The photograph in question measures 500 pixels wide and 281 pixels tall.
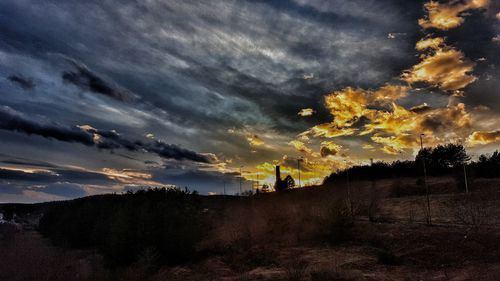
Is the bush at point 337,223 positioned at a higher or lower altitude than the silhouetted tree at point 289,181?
lower

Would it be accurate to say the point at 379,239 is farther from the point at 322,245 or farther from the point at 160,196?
the point at 160,196

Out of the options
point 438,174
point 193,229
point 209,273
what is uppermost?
point 438,174

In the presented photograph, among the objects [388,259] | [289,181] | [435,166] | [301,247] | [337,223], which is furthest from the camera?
[289,181]

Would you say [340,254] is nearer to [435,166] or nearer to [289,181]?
[435,166]

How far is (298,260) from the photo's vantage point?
23969 mm

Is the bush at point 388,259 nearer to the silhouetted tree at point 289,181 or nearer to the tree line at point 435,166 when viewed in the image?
the tree line at point 435,166

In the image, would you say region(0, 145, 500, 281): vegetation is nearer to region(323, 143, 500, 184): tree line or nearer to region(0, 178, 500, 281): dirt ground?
region(0, 178, 500, 281): dirt ground

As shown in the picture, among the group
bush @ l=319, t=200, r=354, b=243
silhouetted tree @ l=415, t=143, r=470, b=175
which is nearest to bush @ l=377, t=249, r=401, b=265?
bush @ l=319, t=200, r=354, b=243

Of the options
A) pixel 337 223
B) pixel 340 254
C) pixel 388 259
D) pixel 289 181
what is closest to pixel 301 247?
pixel 337 223

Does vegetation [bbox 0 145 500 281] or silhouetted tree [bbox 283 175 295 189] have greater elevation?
silhouetted tree [bbox 283 175 295 189]

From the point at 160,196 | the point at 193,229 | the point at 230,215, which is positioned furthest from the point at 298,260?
the point at 230,215

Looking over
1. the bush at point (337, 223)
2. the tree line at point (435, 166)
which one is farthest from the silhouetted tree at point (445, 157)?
the bush at point (337, 223)

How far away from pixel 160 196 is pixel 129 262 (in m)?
23.8

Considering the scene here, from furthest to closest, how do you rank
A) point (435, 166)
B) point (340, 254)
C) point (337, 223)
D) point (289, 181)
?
point (289, 181) → point (435, 166) → point (337, 223) → point (340, 254)
